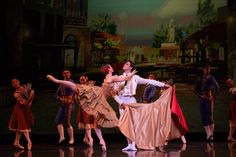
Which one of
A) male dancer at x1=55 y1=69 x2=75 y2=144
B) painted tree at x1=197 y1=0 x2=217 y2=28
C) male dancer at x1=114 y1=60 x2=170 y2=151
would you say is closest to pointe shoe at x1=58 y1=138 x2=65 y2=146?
male dancer at x1=55 y1=69 x2=75 y2=144

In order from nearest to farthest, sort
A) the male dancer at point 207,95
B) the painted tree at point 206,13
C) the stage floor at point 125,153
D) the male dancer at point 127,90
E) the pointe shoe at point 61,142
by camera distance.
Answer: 1. the stage floor at point 125,153
2. the male dancer at point 127,90
3. the pointe shoe at point 61,142
4. the male dancer at point 207,95
5. the painted tree at point 206,13

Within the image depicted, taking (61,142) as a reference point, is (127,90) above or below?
above

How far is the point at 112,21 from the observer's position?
1298 centimetres

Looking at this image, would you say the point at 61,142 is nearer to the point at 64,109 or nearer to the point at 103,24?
the point at 64,109

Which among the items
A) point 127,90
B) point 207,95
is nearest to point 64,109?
point 127,90

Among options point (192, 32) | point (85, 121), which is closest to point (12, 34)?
point (85, 121)

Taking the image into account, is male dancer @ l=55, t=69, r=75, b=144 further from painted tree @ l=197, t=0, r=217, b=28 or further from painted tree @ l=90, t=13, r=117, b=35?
painted tree @ l=197, t=0, r=217, b=28

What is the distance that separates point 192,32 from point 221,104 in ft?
6.20

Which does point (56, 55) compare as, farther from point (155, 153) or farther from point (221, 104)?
point (155, 153)

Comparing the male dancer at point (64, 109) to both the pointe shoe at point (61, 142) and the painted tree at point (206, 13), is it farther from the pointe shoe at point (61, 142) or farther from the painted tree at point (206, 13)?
the painted tree at point (206, 13)

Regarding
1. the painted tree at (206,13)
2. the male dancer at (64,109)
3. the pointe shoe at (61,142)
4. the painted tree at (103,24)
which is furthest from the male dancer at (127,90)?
the painted tree at (206,13)

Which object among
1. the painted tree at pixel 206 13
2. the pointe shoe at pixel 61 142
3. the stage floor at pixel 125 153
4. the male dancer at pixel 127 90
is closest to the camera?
the stage floor at pixel 125 153

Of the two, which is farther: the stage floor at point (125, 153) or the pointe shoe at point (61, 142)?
the pointe shoe at point (61, 142)

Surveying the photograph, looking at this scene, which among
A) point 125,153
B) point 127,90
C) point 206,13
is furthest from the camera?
point 206,13
